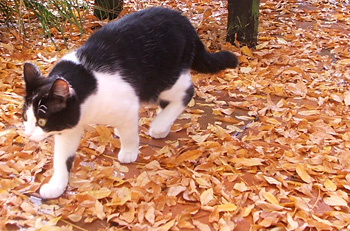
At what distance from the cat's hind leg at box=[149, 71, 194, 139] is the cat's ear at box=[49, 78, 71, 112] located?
2.18 feet

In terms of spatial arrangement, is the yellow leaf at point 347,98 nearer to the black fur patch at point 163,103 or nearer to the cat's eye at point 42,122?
the black fur patch at point 163,103

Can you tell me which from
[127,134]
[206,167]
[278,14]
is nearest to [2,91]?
[127,134]

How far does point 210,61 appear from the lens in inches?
88.0

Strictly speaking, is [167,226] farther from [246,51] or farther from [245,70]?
[246,51]

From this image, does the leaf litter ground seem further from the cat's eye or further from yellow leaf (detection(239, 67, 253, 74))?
the cat's eye

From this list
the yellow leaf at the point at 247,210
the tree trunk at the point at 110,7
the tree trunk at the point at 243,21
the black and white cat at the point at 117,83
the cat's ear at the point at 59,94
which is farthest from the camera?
the tree trunk at the point at 110,7

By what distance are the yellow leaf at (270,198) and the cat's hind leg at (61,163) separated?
2.73 ft

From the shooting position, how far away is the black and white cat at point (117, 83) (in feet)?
5.11

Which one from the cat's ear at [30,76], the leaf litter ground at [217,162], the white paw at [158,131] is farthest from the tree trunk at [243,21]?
the cat's ear at [30,76]

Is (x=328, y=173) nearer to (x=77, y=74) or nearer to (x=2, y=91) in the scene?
(x=77, y=74)

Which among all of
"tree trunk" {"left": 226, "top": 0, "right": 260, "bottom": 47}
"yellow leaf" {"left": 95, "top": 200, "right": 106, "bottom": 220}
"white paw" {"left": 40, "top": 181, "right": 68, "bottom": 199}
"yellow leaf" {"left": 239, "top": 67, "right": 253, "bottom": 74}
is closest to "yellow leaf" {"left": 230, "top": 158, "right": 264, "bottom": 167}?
"yellow leaf" {"left": 95, "top": 200, "right": 106, "bottom": 220}

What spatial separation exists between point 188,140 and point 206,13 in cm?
200

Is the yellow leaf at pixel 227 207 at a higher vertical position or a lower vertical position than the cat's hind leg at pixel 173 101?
lower

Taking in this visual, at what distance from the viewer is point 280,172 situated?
1.95m
